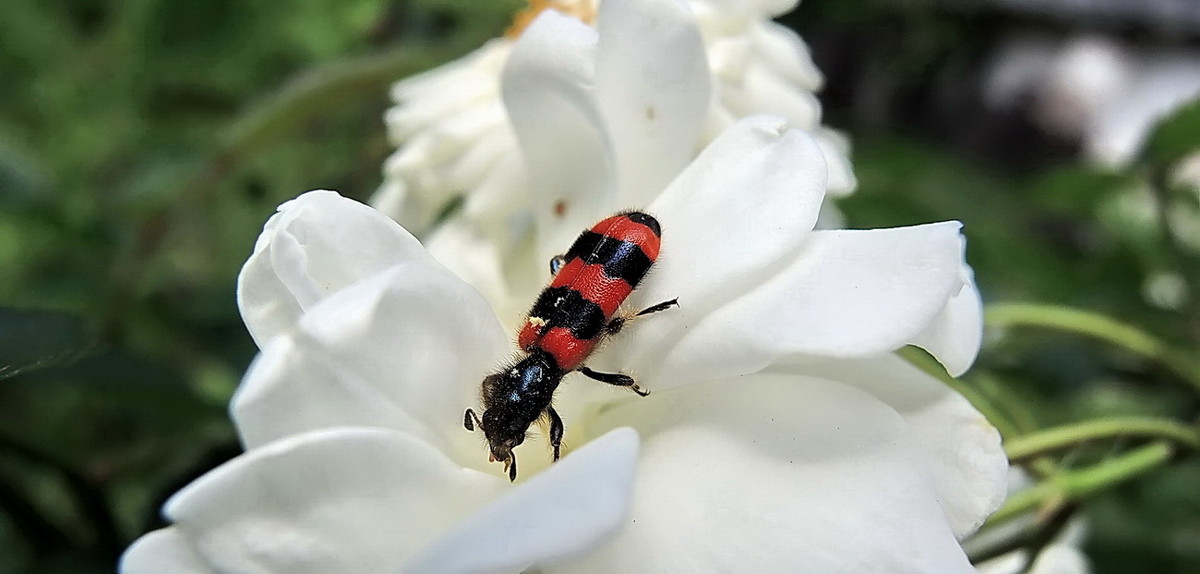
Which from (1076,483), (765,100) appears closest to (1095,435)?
(1076,483)

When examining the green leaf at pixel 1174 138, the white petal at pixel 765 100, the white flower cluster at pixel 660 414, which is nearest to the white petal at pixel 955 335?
the white flower cluster at pixel 660 414

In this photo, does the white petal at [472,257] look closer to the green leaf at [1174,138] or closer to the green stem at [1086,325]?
the green stem at [1086,325]

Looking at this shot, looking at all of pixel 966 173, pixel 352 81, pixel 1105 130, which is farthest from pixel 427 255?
pixel 1105 130

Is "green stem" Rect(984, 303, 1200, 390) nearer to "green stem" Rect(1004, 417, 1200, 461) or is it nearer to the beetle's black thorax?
"green stem" Rect(1004, 417, 1200, 461)

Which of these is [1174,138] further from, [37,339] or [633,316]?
[37,339]

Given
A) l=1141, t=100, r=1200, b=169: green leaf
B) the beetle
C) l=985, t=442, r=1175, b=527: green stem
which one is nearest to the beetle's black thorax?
the beetle

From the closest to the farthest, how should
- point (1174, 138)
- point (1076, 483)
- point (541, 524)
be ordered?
point (541, 524) < point (1076, 483) < point (1174, 138)

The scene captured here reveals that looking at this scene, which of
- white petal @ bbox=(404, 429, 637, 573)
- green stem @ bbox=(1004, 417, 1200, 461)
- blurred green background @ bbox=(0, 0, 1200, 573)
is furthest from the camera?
blurred green background @ bbox=(0, 0, 1200, 573)
